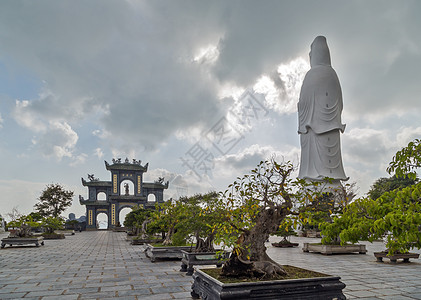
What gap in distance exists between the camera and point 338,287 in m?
4.67

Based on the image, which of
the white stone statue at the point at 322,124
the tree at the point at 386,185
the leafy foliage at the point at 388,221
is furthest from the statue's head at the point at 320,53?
the leafy foliage at the point at 388,221

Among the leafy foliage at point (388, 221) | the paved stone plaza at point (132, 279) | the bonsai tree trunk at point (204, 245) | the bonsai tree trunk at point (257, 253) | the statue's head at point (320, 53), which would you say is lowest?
the paved stone plaza at point (132, 279)

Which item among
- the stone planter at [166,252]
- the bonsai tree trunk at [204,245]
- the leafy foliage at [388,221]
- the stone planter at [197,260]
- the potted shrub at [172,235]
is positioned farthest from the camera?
the stone planter at [166,252]

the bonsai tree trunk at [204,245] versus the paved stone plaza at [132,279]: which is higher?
the bonsai tree trunk at [204,245]

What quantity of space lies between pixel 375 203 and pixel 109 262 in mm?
9430

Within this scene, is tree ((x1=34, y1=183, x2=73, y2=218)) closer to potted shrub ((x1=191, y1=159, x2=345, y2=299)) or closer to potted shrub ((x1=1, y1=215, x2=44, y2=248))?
potted shrub ((x1=1, y1=215, x2=44, y2=248))

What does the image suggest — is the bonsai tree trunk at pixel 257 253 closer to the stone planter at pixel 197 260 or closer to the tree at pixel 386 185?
the stone planter at pixel 197 260

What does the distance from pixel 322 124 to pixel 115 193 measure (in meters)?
29.1

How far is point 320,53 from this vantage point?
30.0 meters

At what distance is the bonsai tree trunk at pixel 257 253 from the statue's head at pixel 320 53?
92.7ft

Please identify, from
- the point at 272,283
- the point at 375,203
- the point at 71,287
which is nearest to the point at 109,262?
the point at 71,287

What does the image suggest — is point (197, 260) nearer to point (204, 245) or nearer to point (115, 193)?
point (204, 245)

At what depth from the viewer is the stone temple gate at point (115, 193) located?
42.5 m

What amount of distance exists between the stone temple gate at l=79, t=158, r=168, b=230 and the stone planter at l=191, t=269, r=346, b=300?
40311 mm
